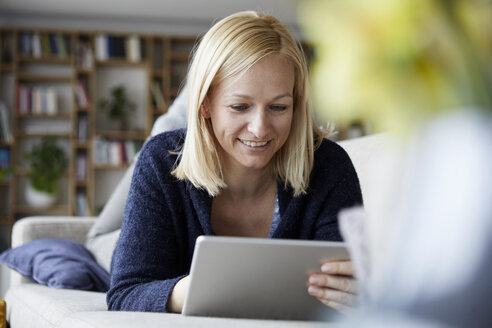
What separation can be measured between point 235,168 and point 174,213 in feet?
0.62

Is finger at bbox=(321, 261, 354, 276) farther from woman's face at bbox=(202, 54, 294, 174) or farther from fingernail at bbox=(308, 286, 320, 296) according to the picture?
woman's face at bbox=(202, 54, 294, 174)

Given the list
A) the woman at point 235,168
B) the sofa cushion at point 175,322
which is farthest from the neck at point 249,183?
the sofa cushion at point 175,322

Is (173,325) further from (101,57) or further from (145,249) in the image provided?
(101,57)

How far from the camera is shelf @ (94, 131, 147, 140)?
6059 mm

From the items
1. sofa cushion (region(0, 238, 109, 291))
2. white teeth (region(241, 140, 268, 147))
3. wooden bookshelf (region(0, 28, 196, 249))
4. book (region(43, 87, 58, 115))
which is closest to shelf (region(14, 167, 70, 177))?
wooden bookshelf (region(0, 28, 196, 249))

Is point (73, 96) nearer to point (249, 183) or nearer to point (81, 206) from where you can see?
point (81, 206)

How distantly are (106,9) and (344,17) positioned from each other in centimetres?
609

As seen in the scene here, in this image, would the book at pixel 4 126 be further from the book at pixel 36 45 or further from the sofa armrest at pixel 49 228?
the sofa armrest at pixel 49 228

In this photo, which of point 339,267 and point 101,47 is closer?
point 339,267

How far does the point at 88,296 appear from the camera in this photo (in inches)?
61.9

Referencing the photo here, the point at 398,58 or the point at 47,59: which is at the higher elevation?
the point at 47,59

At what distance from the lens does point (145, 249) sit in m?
1.22

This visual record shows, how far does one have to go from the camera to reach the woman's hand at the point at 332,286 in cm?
83

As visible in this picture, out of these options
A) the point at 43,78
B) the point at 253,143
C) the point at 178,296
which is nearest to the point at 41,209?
the point at 43,78
